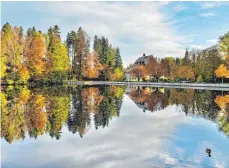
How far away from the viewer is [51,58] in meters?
57.8

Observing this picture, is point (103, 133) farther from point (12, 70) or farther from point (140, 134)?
point (12, 70)

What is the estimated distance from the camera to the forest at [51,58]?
158 feet

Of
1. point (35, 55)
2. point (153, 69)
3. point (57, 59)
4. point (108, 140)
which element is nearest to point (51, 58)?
point (57, 59)

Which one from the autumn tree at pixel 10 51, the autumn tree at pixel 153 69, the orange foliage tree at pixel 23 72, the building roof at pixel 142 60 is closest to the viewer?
the autumn tree at pixel 10 51

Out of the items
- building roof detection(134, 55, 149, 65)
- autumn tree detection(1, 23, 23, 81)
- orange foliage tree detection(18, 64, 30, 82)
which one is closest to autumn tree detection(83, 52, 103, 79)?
autumn tree detection(1, 23, 23, 81)

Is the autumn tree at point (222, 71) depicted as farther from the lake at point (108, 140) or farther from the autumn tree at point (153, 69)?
the lake at point (108, 140)

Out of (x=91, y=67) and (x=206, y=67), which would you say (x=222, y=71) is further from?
(x=91, y=67)

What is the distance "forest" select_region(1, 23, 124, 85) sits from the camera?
1893 inches

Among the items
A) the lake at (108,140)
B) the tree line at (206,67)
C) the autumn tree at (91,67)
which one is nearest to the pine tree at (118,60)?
the tree line at (206,67)

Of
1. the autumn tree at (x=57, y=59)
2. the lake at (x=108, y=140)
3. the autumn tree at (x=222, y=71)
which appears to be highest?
the autumn tree at (x=57, y=59)

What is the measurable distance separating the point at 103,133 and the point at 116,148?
8.87 ft

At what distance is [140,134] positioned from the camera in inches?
551

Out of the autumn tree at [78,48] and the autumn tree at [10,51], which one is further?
the autumn tree at [78,48]

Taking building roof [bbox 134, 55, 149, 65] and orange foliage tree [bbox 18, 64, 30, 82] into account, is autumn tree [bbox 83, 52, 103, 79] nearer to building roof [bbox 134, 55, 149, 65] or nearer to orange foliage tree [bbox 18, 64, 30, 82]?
orange foliage tree [bbox 18, 64, 30, 82]
